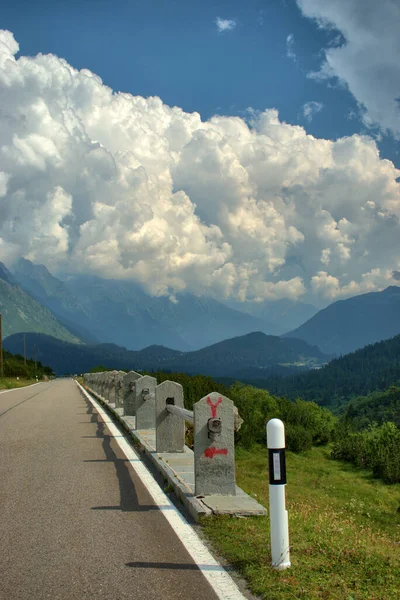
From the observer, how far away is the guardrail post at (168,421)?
8852mm

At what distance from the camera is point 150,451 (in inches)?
364

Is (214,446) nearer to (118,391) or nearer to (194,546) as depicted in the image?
(194,546)

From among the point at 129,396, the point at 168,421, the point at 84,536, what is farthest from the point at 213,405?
the point at 129,396

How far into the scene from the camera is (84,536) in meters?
5.07

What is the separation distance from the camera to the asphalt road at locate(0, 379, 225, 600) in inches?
154

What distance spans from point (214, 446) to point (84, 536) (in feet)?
5.77

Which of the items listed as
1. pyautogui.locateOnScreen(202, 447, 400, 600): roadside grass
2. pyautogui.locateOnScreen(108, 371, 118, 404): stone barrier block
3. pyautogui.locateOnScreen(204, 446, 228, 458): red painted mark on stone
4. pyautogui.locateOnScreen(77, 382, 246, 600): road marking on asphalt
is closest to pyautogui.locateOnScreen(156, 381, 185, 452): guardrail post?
pyautogui.locateOnScreen(77, 382, 246, 600): road marking on asphalt

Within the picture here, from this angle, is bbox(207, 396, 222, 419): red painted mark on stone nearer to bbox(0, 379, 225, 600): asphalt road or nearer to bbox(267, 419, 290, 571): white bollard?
bbox(0, 379, 225, 600): asphalt road

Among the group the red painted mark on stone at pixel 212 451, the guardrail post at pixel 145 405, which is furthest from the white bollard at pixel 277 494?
the guardrail post at pixel 145 405

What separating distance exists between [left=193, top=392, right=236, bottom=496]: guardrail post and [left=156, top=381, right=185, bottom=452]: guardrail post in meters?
2.52

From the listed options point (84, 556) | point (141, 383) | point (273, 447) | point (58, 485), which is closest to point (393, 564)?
point (273, 447)

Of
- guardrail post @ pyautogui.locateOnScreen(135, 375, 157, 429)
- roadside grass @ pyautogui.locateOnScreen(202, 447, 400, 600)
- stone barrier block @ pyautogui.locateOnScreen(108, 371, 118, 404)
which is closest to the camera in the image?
roadside grass @ pyautogui.locateOnScreen(202, 447, 400, 600)

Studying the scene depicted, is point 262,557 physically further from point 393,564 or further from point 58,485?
point 58,485

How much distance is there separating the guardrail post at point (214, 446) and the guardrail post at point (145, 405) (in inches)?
220
